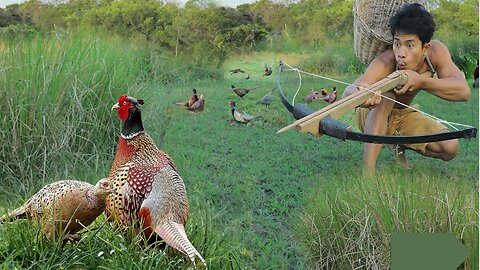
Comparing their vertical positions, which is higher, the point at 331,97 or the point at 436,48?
the point at 436,48

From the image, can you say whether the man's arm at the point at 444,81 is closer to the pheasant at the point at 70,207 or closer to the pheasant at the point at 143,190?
the pheasant at the point at 143,190

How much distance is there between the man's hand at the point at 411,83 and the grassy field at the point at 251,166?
330mm

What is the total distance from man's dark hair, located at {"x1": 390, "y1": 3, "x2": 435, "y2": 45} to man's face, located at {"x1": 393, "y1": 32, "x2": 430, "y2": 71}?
18mm

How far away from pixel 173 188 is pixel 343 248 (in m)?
0.77

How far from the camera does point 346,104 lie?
297cm

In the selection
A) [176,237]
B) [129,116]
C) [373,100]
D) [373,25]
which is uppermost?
[373,25]

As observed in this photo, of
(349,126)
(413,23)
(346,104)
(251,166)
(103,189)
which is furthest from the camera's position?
(251,166)

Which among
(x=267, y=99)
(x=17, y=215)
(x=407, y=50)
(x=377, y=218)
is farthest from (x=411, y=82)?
(x=17, y=215)

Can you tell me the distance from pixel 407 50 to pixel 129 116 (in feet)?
3.58

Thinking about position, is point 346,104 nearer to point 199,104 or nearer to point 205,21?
point 199,104

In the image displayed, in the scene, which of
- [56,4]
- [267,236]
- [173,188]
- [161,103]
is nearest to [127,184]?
[173,188]

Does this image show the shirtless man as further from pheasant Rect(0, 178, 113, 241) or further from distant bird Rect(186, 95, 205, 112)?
pheasant Rect(0, 178, 113, 241)

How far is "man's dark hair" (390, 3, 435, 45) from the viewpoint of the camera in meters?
3.08

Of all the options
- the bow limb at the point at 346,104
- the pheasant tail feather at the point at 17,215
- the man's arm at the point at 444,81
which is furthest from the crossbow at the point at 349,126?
the pheasant tail feather at the point at 17,215
